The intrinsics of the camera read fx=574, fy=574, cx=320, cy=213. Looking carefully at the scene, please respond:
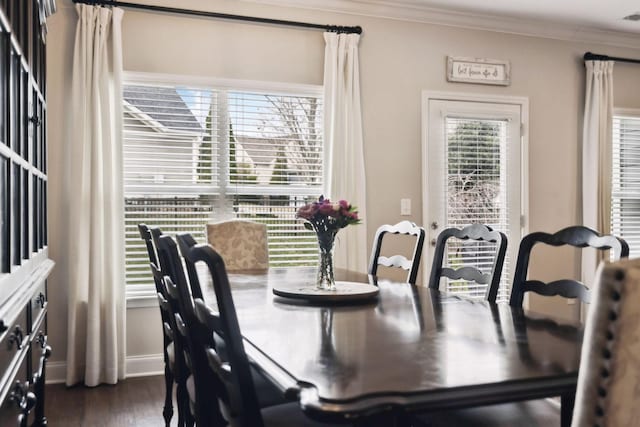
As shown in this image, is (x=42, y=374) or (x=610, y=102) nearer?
(x=42, y=374)

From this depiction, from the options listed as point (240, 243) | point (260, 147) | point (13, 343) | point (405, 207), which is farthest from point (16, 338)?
point (405, 207)

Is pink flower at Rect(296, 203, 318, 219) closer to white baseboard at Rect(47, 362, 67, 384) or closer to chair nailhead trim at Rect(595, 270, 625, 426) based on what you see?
chair nailhead trim at Rect(595, 270, 625, 426)

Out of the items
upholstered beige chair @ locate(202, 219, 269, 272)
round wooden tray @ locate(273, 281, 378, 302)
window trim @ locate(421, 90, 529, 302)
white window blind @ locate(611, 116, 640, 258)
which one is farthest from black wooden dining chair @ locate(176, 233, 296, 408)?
white window blind @ locate(611, 116, 640, 258)

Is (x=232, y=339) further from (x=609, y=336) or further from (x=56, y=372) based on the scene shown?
(x=56, y=372)

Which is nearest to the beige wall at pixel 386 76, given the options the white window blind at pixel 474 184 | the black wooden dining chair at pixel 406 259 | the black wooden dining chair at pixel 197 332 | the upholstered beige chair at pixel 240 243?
the white window blind at pixel 474 184

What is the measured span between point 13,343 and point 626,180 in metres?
5.19

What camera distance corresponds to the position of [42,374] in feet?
8.43

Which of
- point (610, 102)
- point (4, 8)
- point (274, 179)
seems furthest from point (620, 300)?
point (610, 102)

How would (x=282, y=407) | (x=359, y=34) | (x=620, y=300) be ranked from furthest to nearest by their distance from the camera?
1. (x=359, y=34)
2. (x=282, y=407)
3. (x=620, y=300)

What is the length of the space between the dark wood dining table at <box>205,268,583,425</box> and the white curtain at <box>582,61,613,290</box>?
3393 mm

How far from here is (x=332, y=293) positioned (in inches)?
83.5

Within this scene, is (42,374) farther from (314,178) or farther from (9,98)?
(314,178)

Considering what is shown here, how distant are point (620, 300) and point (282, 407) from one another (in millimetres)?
1107

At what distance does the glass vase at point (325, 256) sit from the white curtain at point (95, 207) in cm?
195
